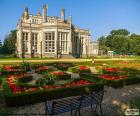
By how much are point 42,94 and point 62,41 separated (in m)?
42.3

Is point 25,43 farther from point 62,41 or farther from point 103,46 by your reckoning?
point 103,46

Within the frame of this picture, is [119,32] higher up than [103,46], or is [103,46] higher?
[119,32]

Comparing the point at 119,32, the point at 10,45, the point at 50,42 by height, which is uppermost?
the point at 119,32

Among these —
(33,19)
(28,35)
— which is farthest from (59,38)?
(33,19)

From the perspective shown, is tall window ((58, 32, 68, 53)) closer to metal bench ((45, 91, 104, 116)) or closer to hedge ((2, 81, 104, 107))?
hedge ((2, 81, 104, 107))

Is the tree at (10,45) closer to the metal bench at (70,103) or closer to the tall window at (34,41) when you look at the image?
the tall window at (34,41)

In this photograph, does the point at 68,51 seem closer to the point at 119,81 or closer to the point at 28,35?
the point at 28,35

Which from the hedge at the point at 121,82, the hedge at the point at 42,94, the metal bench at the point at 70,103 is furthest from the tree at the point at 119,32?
the metal bench at the point at 70,103

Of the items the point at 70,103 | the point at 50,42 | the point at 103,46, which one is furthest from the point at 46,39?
the point at 103,46

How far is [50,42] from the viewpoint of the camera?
51.4m

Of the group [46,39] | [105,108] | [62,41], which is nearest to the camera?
[105,108]

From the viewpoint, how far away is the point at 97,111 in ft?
28.4

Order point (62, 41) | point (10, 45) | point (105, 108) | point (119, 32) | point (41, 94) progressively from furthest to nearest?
point (119, 32), point (10, 45), point (62, 41), point (41, 94), point (105, 108)

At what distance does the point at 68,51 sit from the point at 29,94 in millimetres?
42981
